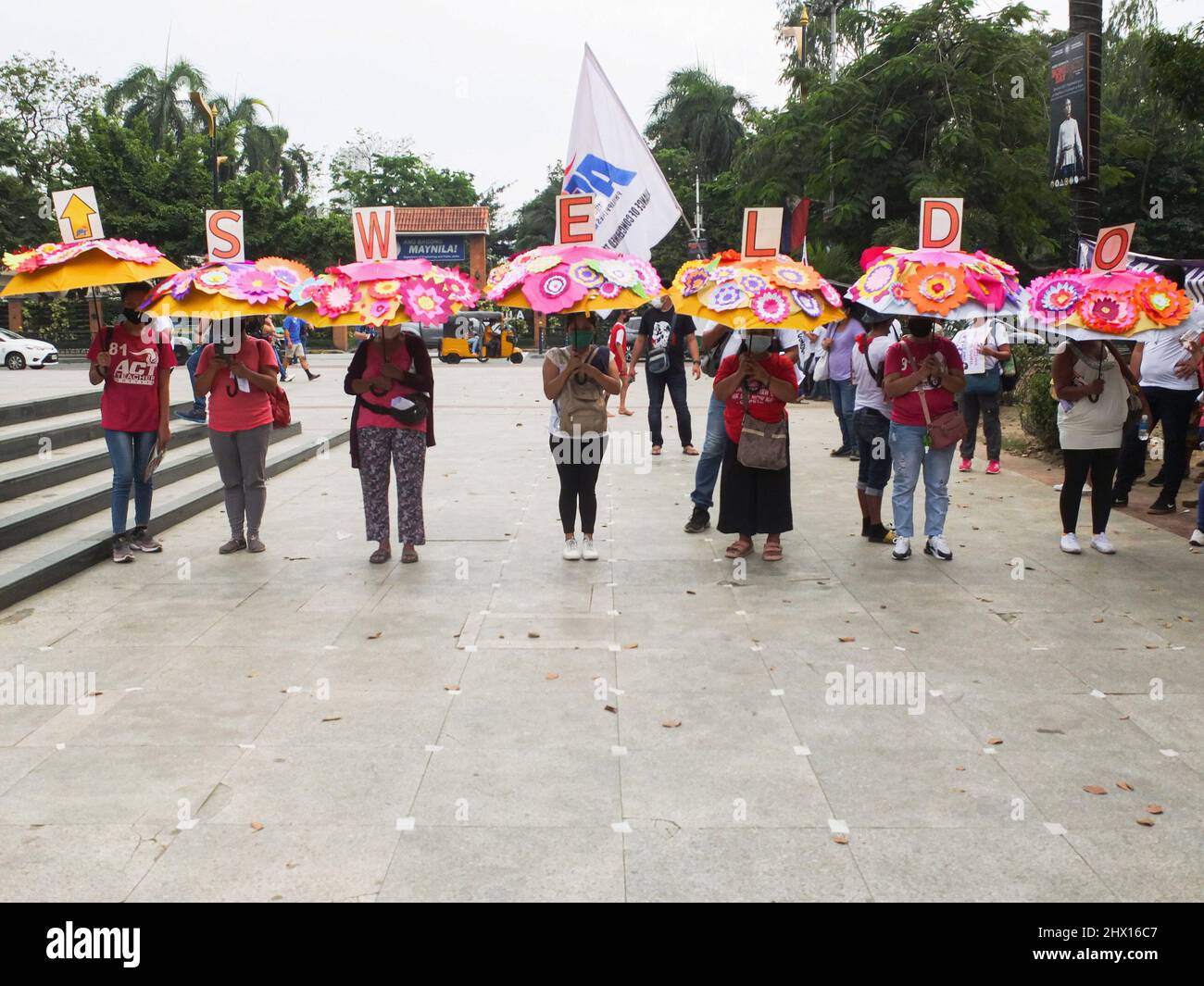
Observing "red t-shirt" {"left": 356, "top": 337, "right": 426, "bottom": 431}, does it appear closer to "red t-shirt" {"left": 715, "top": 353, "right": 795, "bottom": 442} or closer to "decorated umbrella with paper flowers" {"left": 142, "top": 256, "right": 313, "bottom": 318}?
"decorated umbrella with paper flowers" {"left": 142, "top": 256, "right": 313, "bottom": 318}

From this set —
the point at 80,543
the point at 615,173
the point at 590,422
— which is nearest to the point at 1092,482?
the point at 590,422

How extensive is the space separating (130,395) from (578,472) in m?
3.08

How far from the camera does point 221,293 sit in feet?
23.0

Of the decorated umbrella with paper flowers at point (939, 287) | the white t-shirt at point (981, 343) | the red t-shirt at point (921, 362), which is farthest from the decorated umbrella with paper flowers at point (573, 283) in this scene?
the white t-shirt at point (981, 343)

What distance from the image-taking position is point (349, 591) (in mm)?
7070

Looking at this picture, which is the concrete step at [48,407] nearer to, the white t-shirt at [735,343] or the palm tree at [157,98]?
the white t-shirt at [735,343]

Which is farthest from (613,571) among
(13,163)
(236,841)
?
(13,163)

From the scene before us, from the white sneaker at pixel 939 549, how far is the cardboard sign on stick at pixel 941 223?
2026mm

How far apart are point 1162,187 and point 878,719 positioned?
31.7 metres

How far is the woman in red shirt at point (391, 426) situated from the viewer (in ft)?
24.8

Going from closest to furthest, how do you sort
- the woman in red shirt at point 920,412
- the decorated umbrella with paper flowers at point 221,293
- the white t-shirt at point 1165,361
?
the decorated umbrella with paper flowers at point 221,293
the woman in red shirt at point 920,412
the white t-shirt at point 1165,361

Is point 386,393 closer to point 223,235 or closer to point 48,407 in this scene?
point 223,235

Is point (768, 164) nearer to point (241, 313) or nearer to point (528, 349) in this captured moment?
point (241, 313)
